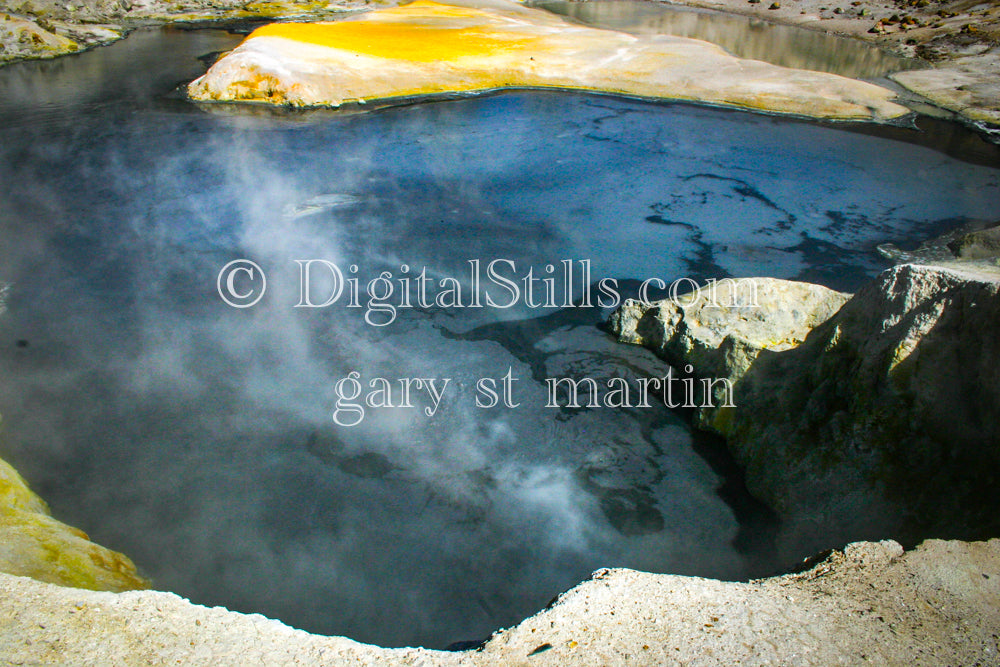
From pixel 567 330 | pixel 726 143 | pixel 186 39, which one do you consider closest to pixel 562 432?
pixel 567 330

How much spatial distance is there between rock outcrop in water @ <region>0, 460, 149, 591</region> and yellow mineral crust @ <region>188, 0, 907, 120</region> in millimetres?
12117

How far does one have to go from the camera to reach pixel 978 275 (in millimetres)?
4426

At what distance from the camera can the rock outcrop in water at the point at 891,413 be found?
3.91 m

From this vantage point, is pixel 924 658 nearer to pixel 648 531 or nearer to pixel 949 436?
pixel 949 436

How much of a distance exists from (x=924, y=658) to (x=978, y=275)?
2.76m

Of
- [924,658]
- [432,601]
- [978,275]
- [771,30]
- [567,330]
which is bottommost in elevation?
[432,601]

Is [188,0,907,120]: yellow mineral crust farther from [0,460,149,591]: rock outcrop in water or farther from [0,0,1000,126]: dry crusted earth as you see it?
[0,460,149,591]: rock outcrop in water

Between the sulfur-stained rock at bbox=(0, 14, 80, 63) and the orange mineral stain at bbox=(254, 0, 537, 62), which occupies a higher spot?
the orange mineral stain at bbox=(254, 0, 537, 62)

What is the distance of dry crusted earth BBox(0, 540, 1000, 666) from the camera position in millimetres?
2820
